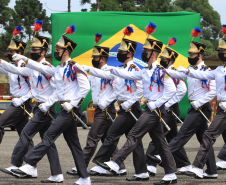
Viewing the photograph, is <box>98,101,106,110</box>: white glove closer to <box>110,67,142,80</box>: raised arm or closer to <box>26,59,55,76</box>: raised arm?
<box>110,67,142,80</box>: raised arm

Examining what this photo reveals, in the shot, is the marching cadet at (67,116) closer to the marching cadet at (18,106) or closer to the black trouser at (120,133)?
the black trouser at (120,133)

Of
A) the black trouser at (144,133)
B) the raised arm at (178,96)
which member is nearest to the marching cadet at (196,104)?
the raised arm at (178,96)

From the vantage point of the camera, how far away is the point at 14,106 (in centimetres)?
791

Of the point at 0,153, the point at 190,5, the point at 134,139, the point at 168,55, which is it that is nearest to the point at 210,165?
the point at 134,139

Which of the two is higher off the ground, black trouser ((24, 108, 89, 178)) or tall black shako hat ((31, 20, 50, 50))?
tall black shako hat ((31, 20, 50, 50))

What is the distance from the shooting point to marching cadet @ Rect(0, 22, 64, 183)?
7090mm

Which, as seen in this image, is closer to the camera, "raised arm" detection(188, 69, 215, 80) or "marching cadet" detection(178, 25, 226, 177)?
"marching cadet" detection(178, 25, 226, 177)

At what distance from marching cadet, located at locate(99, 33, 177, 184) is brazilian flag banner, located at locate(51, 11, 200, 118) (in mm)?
13425

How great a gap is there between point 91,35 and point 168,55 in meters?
13.2

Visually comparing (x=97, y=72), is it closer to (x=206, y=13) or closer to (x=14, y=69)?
(x=14, y=69)

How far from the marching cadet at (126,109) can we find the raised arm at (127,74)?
22cm

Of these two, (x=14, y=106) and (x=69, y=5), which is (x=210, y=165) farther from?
(x=69, y=5)

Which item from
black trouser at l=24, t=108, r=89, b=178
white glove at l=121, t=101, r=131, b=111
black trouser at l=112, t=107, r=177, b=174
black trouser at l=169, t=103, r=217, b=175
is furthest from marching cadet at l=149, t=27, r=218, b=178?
black trouser at l=24, t=108, r=89, b=178

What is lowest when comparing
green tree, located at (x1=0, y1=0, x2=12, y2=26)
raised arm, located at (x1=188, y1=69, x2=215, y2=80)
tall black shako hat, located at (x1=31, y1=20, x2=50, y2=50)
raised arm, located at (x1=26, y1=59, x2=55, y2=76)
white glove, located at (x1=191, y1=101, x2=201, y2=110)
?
white glove, located at (x1=191, y1=101, x2=201, y2=110)
